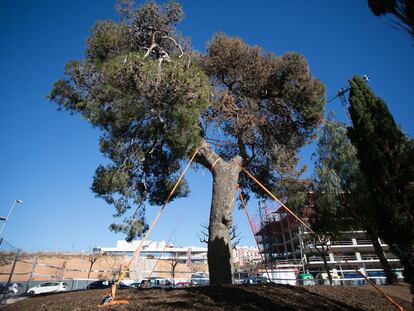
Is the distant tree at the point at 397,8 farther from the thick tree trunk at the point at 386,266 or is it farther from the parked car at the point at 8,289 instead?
the thick tree trunk at the point at 386,266

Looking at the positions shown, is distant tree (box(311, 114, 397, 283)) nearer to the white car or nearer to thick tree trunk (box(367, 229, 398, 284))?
thick tree trunk (box(367, 229, 398, 284))

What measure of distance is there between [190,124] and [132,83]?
2.14m

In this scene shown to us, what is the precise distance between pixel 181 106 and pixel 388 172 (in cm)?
567

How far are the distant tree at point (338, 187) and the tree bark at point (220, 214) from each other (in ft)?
35.6

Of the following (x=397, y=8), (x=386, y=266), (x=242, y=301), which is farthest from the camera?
(x=386, y=266)

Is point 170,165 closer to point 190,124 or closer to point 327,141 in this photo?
point 190,124

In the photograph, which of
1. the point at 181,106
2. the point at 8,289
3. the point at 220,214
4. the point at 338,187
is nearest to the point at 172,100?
the point at 181,106

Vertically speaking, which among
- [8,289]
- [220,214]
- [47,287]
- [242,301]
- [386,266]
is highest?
[220,214]

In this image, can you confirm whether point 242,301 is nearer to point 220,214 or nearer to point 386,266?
point 220,214

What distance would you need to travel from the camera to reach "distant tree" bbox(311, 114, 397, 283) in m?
17.4

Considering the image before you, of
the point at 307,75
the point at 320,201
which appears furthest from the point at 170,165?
the point at 320,201

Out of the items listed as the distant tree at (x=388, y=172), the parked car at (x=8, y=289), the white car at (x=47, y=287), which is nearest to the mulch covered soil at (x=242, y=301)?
the distant tree at (x=388, y=172)

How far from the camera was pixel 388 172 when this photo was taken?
17.7 ft

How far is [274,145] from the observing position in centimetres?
1158
